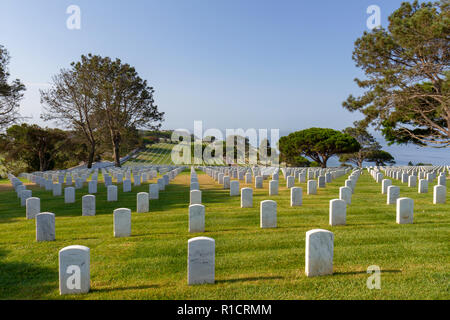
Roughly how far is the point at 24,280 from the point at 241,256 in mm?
3889

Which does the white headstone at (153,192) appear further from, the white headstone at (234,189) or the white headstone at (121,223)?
the white headstone at (121,223)

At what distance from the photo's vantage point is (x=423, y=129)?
33.0m

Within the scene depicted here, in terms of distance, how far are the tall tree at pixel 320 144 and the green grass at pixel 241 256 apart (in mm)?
37579

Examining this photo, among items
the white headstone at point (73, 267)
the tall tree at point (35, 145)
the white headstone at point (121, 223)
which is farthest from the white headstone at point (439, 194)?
the tall tree at point (35, 145)

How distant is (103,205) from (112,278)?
761 centimetres

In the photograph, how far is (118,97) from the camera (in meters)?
40.9

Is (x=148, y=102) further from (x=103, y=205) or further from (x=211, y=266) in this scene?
(x=211, y=266)

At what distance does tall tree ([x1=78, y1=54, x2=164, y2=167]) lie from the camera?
3988cm

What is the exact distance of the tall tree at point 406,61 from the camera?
2022 cm

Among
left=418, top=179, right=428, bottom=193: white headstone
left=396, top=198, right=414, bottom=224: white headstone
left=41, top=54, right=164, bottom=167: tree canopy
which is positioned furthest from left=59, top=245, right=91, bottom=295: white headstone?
Result: left=41, top=54, right=164, bottom=167: tree canopy

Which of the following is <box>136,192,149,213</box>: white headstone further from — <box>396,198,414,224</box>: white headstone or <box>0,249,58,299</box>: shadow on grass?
<box>396,198,414,224</box>: white headstone

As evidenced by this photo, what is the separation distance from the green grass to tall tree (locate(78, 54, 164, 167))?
107 ft
